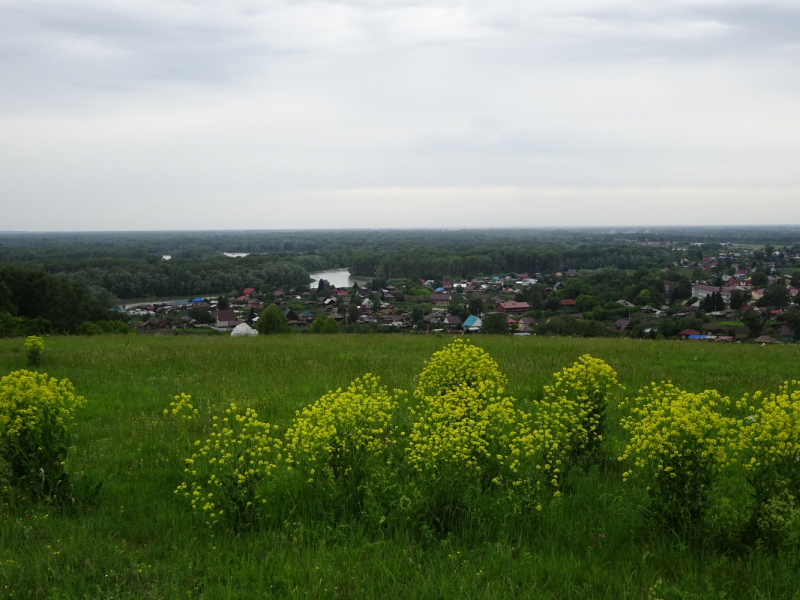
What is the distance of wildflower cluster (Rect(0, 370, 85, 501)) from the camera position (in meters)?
5.54

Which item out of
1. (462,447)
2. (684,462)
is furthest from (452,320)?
(684,462)

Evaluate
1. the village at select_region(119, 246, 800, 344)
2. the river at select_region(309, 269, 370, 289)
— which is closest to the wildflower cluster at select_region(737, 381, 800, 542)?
the village at select_region(119, 246, 800, 344)

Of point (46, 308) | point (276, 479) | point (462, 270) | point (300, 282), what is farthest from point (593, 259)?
point (276, 479)

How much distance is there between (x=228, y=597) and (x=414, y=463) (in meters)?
1.94

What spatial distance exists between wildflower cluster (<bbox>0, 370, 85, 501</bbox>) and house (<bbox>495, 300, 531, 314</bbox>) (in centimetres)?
5036

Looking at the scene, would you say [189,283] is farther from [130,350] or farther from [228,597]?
[228,597]

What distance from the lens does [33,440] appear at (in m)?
5.64

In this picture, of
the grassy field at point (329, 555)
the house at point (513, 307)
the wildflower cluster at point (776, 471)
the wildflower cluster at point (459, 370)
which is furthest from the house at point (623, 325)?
the wildflower cluster at point (776, 471)

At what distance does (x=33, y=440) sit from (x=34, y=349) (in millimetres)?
8900

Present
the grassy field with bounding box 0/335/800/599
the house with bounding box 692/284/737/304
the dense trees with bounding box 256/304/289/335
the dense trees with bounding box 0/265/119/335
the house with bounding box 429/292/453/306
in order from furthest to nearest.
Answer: the house with bounding box 429/292/453/306
the house with bounding box 692/284/737/304
the dense trees with bounding box 0/265/119/335
the dense trees with bounding box 256/304/289/335
the grassy field with bounding box 0/335/800/599

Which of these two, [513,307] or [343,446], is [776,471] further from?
[513,307]

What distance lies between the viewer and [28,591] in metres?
4.05

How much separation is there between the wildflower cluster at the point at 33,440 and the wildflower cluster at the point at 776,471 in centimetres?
606

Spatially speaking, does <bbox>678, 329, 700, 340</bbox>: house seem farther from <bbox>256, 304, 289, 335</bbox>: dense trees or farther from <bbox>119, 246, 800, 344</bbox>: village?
<bbox>256, 304, 289, 335</bbox>: dense trees
